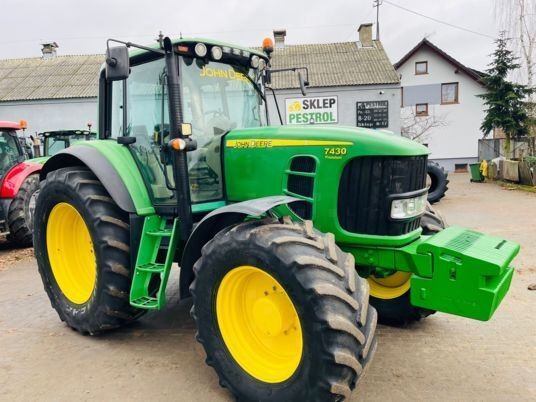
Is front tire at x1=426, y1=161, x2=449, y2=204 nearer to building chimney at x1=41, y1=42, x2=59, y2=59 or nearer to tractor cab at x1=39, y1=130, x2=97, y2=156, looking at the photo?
tractor cab at x1=39, y1=130, x2=97, y2=156

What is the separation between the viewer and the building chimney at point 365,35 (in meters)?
24.6

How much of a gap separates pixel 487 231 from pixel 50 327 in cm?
737

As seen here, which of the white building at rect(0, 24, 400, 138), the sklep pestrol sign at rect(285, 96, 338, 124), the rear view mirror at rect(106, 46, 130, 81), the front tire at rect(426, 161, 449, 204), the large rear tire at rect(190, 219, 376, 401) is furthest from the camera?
the white building at rect(0, 24, 400, 138)

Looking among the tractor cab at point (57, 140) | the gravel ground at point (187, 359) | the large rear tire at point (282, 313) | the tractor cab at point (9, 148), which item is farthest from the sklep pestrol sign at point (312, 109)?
the large rear tire at point (282, 313)

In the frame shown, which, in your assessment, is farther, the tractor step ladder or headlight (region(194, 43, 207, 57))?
the tractor step ladder

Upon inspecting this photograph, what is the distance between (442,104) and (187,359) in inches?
1139

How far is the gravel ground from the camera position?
3.20 metres

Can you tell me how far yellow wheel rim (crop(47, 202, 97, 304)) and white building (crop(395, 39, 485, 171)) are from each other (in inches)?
1061

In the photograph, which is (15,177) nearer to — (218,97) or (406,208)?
(218,97)

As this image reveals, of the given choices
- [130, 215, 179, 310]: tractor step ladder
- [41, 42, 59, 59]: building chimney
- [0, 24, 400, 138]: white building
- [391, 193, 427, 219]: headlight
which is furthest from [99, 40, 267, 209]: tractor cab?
[41, 42, 59, 59]: building chimney

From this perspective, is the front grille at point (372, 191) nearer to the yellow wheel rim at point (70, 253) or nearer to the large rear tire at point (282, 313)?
the large rear tire at point (282, 313)

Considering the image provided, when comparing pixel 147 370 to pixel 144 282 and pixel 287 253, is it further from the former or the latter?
pixel 287 253

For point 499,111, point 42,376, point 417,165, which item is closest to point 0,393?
point 42,376

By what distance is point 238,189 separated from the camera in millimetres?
3812
